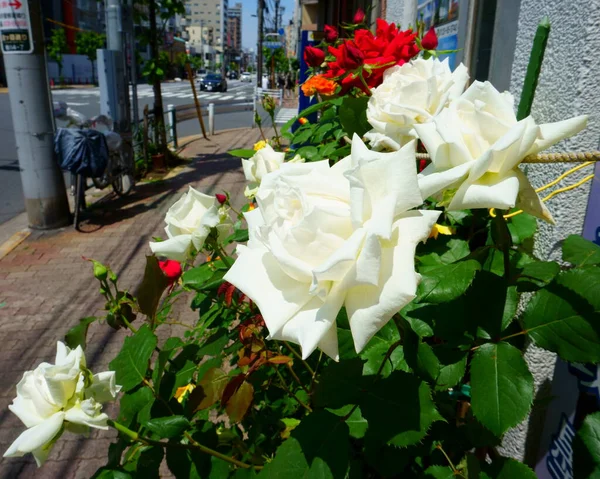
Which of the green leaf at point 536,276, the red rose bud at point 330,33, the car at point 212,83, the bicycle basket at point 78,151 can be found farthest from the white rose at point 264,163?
the car at point 212,83

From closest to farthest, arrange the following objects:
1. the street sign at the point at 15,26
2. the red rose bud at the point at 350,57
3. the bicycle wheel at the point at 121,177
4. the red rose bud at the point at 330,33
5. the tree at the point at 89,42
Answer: the red rose bud at the point at 350,57 → the red rose bud at the point at 330,33 → the street sign at the point at 15,26 → the bicycle wheel at the point at 121,177 → the tree at the point at 89,42

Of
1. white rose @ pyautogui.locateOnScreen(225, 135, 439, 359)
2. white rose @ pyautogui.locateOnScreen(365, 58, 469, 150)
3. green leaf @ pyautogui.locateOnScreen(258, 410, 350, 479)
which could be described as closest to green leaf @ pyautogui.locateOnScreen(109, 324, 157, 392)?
green leaf @ pyautogui.locateOnScreen(258, 410, 350, 479)

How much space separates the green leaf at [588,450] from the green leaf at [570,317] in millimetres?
134

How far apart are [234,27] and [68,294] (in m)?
136

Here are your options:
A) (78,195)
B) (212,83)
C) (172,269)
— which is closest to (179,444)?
(172,269)

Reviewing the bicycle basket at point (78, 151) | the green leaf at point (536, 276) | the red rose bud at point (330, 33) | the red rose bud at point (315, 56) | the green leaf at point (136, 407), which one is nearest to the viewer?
the green leaf at point (536, 276)

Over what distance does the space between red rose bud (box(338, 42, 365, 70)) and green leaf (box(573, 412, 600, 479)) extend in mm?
1021

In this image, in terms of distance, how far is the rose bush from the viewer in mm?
568

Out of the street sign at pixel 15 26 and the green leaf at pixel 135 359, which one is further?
the street sign at pixel 15 26

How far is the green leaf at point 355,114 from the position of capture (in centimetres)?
123

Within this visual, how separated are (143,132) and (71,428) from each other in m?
9.06

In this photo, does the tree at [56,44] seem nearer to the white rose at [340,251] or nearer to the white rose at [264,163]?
the white rose at [264,163]

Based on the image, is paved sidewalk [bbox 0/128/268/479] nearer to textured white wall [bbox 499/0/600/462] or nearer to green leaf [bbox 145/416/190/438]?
green leaf [bbox 145/416/190/438]

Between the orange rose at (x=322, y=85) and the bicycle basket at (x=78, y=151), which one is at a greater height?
the orange rose at (x=322, y=85)
